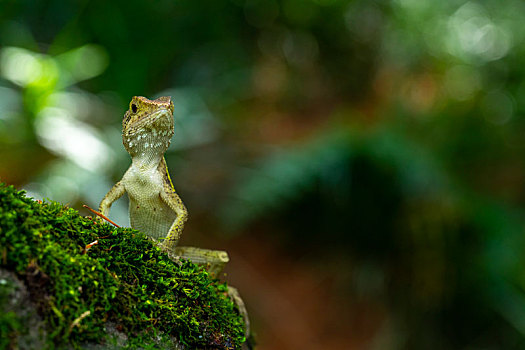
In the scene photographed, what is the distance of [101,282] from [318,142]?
598 centimetres

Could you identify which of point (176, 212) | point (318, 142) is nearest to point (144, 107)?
point (176, 212)

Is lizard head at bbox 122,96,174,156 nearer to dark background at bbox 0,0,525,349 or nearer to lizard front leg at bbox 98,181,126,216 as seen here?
lizard front leg at bbox 98,181,126,216

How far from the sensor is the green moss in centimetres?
173

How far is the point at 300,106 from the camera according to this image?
10.4 meters

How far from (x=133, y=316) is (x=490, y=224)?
6336mm

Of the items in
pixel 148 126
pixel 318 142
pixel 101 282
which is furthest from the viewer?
pixel 318 142

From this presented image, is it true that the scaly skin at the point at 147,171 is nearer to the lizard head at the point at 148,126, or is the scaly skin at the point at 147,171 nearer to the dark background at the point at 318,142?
the lizard head at the point at 148,126

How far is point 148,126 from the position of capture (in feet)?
9.41

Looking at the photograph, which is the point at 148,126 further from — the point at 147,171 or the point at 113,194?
the point at 113,194

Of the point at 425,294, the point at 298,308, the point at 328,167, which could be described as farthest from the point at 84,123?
the point at 425,294

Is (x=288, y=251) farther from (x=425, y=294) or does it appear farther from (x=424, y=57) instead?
(x=424, y=57)

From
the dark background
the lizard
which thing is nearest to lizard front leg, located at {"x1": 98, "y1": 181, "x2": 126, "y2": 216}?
the lizard

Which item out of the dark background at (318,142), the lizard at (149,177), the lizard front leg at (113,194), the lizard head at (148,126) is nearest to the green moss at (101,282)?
the lizard at (149,177)

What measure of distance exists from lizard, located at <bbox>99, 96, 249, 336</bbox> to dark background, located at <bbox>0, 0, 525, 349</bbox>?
2.59 meters
